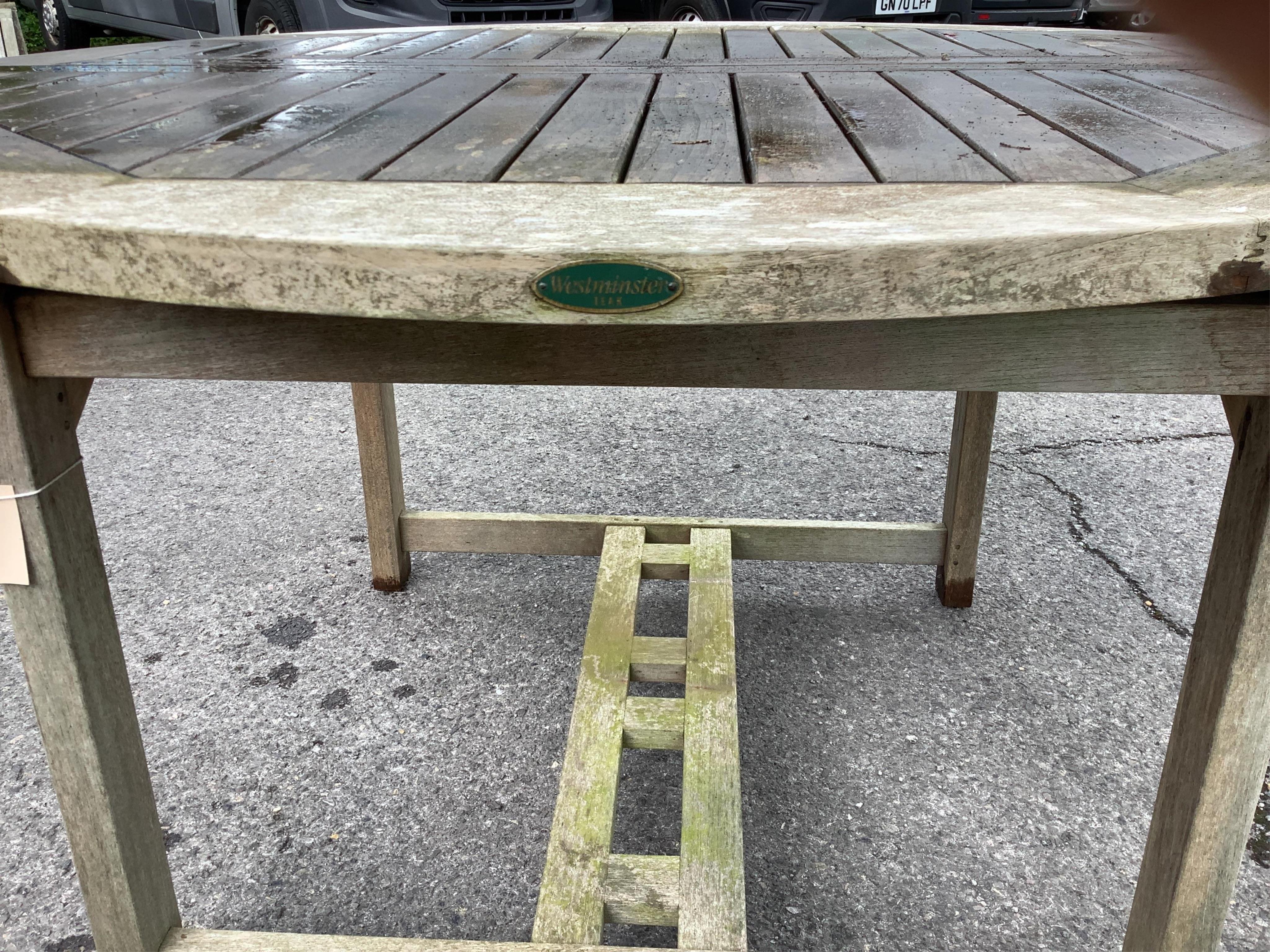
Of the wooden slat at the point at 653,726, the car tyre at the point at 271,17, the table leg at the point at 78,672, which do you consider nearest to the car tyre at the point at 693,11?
the car tyre at the point at 271,17

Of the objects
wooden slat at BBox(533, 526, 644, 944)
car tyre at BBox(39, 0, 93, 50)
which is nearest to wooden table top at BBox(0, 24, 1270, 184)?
wooden slat at BBox(533, 526, 644, 944)

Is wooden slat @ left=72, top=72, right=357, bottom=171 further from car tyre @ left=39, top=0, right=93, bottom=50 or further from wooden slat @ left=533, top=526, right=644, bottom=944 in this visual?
car tyre @ left=39, top=0, right=93, bottom=50

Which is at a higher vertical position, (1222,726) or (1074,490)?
(1222,726)

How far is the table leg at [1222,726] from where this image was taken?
0.80m

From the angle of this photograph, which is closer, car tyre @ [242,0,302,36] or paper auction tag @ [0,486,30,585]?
paper auction tag @ [0,486,30,585]

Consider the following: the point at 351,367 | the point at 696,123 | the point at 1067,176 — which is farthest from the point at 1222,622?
the point at 351,367

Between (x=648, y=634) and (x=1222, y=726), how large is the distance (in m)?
1.12

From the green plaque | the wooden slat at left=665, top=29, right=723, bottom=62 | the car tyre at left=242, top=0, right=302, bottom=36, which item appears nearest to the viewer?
the green plaque

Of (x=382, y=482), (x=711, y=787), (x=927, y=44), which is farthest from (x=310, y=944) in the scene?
(x=927, y=44)

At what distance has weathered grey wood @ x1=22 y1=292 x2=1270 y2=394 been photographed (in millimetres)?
691

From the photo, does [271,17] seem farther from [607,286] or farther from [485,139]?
[607,286]

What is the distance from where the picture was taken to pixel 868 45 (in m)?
1.70

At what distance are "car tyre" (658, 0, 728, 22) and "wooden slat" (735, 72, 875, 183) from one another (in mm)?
3711

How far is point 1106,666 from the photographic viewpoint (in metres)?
1.73
